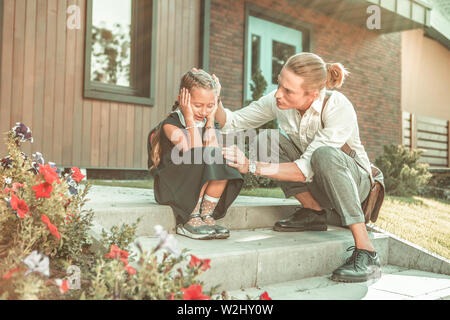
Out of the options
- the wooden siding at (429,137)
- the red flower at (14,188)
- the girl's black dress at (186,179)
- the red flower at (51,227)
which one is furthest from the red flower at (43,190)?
the wooden siding at (429,137)

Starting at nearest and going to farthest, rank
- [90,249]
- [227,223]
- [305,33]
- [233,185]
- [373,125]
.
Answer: [90,249] → [233,185] → [227,223] → [305,33] → [373,125]

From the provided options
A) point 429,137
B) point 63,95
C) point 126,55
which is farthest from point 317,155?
point 429,137

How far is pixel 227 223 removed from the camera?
2.95m

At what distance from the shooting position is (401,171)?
21.4ft

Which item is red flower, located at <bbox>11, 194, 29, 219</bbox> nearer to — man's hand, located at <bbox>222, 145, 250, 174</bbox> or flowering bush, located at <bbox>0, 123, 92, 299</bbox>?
flowering bush, located at <bbox>0, 123, 92, 299</bbox>

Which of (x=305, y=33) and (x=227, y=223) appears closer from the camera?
(x=227, y=223)

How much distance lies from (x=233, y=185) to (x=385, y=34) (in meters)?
8.61

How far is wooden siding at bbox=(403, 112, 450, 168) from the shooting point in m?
10.7

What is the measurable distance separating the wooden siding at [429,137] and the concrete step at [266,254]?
8.46 metres

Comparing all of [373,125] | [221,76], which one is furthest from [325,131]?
[373,125]

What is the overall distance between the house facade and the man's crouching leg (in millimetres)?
3430

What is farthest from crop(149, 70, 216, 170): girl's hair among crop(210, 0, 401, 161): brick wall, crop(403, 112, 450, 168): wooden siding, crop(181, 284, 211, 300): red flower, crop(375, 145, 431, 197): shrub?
crop(403, 112, 450, 168): wooden siding

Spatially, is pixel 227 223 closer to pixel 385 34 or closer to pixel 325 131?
pixel 325 131

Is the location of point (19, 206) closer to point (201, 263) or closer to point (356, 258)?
point (201, 263)
